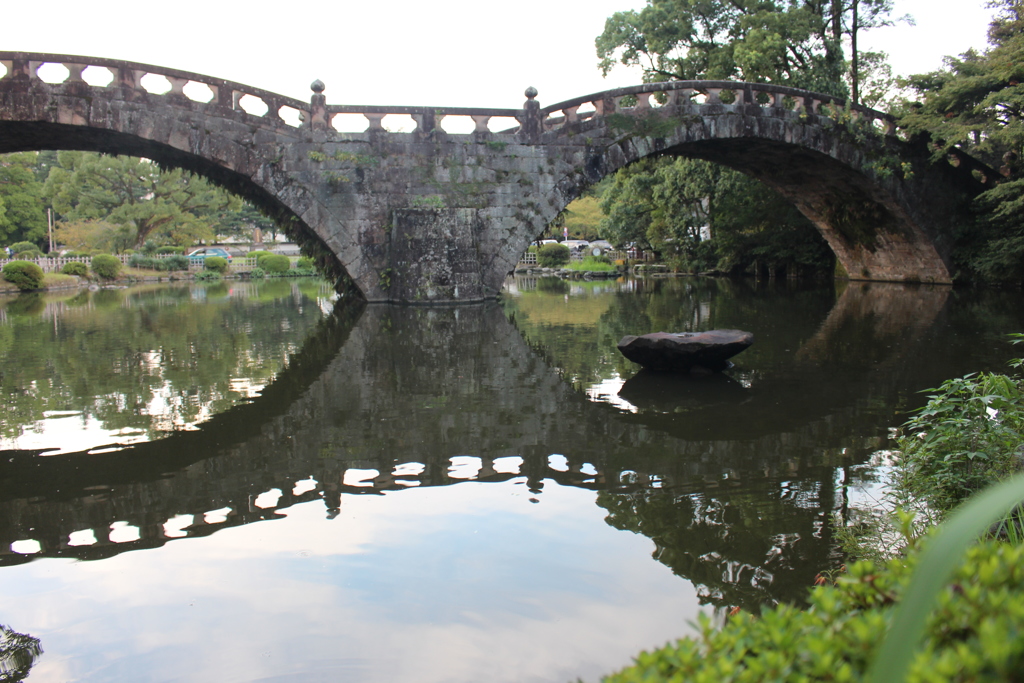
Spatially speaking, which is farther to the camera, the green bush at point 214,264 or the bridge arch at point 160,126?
the green bush at point 214,264

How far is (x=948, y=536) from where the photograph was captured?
0.94 m

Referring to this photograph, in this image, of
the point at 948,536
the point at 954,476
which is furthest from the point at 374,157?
the point at 948,536

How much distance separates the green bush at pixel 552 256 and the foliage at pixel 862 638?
46232 millimetres

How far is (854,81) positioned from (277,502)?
1063 inches

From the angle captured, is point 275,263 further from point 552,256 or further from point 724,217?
point 724,217

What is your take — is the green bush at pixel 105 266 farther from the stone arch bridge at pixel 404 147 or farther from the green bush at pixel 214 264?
the stone arch bridge at pixel 404 147

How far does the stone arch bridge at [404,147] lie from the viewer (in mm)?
14773

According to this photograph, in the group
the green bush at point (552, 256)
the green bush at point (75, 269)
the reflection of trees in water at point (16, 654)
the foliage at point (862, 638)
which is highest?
the green bush at point (552, 256)

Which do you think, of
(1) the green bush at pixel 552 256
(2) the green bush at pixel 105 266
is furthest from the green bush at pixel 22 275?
(1) the green bush at pixel 552 256

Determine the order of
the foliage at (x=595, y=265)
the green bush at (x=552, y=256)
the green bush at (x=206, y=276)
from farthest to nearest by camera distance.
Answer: the green bush at (x=552, y=256), the foliage at (x=595, y=265), the green bush at (x=206, y=276)

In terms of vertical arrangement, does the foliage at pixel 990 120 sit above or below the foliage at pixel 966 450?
above

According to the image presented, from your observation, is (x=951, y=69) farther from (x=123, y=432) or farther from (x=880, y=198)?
(x=123, y=432)

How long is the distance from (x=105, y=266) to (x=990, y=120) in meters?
33.7

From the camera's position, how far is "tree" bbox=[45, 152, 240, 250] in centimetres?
4506
